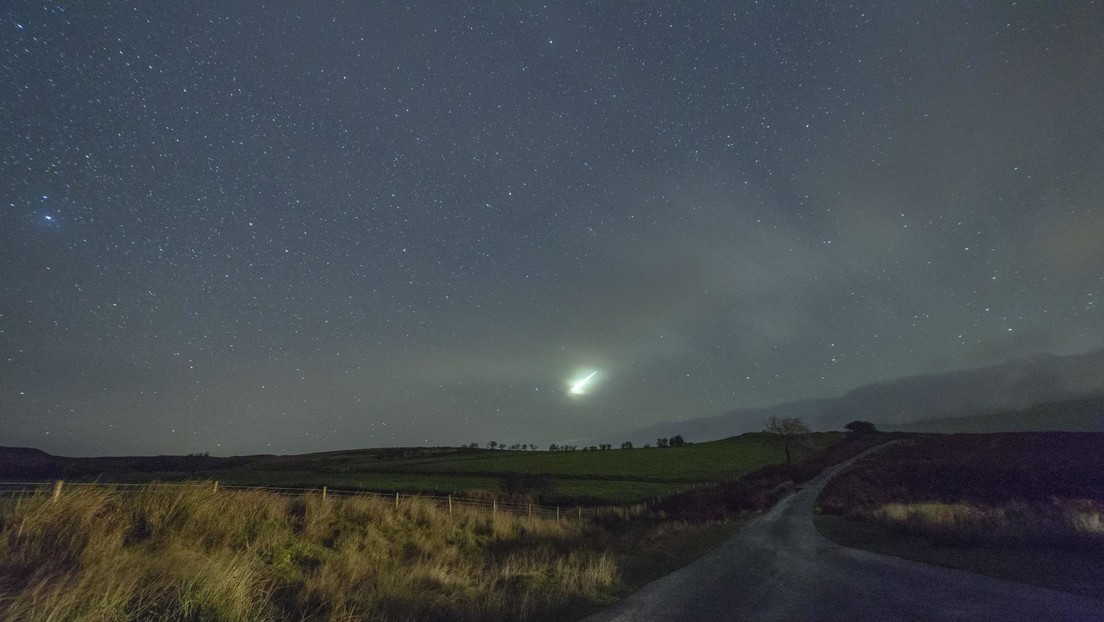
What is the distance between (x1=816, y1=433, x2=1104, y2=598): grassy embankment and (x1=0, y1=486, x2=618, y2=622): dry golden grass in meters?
10.4

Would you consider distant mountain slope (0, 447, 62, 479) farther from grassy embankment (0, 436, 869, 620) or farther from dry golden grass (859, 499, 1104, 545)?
dry golden grass (859, 499, 1104, 545)

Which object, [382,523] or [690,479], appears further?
[690,479]

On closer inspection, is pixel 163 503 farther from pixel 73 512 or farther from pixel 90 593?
pixel 90 593

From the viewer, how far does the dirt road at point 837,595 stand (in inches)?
351

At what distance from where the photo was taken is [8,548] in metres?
7.16

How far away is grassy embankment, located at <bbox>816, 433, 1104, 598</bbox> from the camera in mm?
13117

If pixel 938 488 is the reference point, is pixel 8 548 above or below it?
above

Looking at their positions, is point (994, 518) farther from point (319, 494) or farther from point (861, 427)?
point (861, 427)

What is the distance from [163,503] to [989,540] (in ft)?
79.4

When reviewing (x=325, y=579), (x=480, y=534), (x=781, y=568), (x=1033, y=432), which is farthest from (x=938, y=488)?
(x=1033, y=432)

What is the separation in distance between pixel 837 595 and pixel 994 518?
13.8 metres

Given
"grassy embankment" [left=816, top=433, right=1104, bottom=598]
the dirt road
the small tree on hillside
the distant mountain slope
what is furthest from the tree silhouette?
the distant mountain slope

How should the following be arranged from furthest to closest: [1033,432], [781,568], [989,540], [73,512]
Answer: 1. [1033,432]
2. [989,540]
3. [781,568]
4. [73,512]

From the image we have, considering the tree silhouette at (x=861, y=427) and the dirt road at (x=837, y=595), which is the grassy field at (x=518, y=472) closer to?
the dirt road at (x=837, y=595)
